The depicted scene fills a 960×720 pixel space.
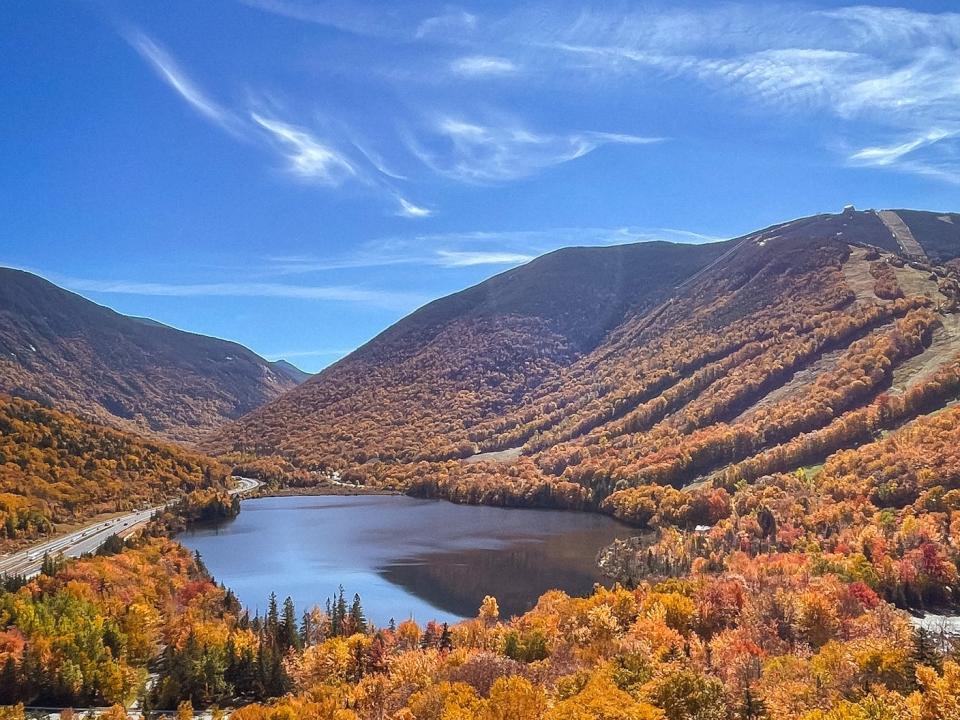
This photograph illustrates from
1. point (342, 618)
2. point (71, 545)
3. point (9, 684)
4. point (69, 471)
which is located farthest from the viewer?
point (69, 471)

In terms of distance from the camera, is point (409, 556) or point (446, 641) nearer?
point (446, 641)

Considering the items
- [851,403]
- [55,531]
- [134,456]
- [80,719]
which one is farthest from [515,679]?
[134,456]

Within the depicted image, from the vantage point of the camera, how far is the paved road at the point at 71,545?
8519 centimetres

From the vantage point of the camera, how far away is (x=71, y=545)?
98.2 meters

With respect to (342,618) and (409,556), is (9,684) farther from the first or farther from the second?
(409,556)

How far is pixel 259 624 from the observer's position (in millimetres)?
69000

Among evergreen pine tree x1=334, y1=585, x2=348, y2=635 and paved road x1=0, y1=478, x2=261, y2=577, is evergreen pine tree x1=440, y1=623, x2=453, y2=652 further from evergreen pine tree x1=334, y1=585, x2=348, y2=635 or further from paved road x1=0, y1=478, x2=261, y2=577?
paved road x1=0, y1=478, x2=261, y2=577

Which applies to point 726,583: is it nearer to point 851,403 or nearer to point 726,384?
point 851,403

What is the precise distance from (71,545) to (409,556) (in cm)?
4619

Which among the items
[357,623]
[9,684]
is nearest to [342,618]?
[357,623]

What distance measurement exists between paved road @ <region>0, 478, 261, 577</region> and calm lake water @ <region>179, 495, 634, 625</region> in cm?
1060

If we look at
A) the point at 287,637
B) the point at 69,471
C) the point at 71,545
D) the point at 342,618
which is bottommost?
the point at 287,637

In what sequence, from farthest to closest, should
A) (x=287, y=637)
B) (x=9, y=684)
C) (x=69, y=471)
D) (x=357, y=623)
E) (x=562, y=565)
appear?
(x=69, y=471) → (x=562, y=565) → (x=357, y=623) → (x=287, y=637) → (x=9, y=684)

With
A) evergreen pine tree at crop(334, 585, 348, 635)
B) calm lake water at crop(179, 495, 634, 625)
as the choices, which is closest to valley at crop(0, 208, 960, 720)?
evergreen pine tree at crop(334, 585, 348, 635)
